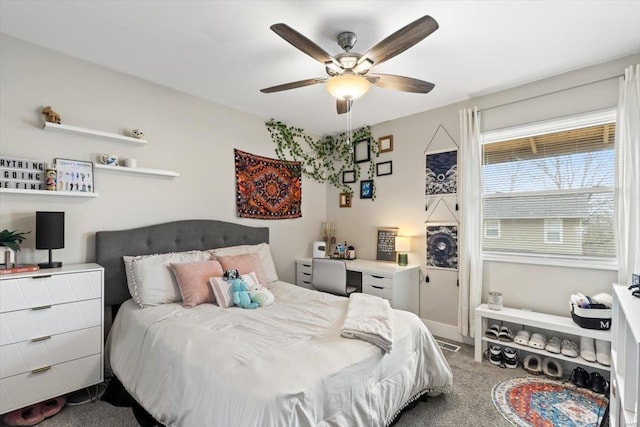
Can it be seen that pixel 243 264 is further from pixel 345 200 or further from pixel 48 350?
pixel 345 200

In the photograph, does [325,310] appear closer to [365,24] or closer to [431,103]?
[365,24]

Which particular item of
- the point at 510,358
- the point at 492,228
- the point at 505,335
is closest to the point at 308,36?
the point at 492,228

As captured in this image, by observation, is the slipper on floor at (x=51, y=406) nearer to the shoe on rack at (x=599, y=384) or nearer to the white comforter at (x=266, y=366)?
the white comforter at (x=266, y=366)

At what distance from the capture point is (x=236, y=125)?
3.46 m

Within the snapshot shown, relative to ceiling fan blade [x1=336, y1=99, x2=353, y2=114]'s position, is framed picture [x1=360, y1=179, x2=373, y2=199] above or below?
below

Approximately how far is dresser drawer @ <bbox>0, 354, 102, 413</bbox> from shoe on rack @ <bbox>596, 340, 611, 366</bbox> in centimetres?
367

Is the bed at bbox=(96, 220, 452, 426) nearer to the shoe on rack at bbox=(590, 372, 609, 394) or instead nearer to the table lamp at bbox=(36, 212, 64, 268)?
the table lamp at bbox=(36, 212, 64, 268)

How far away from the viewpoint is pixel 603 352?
2270mm

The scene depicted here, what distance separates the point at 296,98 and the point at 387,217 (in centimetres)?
181

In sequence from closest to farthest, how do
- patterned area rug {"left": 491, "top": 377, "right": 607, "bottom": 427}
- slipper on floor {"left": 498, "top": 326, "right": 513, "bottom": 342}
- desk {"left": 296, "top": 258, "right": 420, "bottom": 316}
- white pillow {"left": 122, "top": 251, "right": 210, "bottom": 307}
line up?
patterned area rug {"left": 491, "top": 377, "right": 607, "bottom": 427} < white pillow {"left": 122, "top": 251, "right": 210, "bottom": 307} < slipper on floor {"left": 498, "top": 326, "right": 513, "bottom": 342} < desk {"left": 296, "top": 258, "right": 420, "bottom": 316}

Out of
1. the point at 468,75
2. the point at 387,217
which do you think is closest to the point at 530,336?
the point at 387,217

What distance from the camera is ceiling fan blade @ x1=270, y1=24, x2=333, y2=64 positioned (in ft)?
5.24

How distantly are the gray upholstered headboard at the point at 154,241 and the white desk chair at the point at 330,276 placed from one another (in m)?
0.82

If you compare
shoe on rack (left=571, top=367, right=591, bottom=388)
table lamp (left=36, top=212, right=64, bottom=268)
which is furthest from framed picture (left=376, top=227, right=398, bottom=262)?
table lamp (left=36, top=212, right=64, bottom=268)
